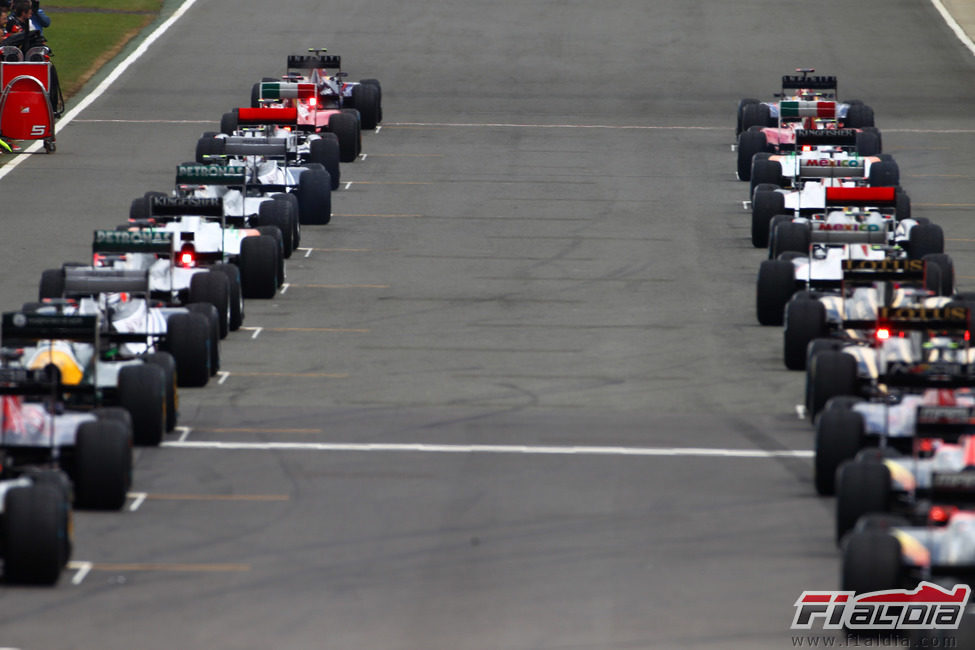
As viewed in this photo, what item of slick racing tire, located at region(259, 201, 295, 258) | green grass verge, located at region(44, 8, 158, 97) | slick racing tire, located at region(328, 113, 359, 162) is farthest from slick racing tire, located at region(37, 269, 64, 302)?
green grass verge, located at region(44, 8, 158, 97)

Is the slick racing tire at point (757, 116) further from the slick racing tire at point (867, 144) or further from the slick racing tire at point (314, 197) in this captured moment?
the slick racing tire at point (314, 197)

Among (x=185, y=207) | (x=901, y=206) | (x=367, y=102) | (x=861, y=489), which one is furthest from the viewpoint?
(x=367, y=102)

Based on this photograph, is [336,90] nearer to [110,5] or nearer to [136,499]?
[110,5]

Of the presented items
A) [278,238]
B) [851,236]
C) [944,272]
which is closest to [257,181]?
[278,238]

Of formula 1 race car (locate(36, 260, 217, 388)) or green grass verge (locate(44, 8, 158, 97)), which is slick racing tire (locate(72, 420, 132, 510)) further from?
green grass verge (locate(44, 8, 158, 97))

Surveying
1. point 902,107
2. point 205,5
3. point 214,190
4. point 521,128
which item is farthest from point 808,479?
point 205,5

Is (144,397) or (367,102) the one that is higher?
(367,102)

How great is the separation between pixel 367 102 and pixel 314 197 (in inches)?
384

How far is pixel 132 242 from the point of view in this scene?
2414 cm

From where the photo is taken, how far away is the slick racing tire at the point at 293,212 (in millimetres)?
30359

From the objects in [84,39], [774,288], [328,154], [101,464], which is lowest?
[101,464]

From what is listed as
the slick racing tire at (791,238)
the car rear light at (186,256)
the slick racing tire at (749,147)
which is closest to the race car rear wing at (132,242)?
the car rear light at (186,256)

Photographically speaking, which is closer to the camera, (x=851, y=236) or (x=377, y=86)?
(x=851, y=236)

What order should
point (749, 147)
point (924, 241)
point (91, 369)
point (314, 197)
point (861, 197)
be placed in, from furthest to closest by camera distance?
point (749, 147) → point (314, 197) → point (924, 241) → point (861, 197) → point (91, 369)
